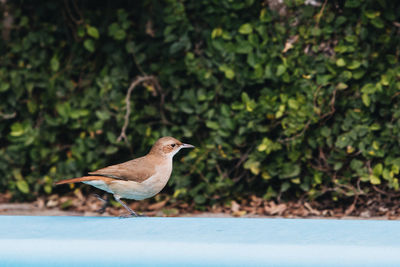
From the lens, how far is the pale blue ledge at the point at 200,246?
Result: 8.04ft

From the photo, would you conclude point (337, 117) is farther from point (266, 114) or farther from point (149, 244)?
point (149, 244)

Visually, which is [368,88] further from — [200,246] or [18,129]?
[18,129]

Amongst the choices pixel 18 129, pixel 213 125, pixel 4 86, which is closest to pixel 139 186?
pixel 213 125

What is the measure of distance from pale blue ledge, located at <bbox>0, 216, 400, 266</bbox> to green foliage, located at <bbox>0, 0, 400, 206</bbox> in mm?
2440

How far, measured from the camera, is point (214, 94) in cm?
553

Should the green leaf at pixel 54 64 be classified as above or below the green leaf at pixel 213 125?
above

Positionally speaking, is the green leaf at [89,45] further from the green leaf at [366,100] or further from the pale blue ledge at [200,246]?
the pale blue ledge at [200,246]

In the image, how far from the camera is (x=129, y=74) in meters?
6.06

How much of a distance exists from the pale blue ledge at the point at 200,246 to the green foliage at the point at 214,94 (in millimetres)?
2440

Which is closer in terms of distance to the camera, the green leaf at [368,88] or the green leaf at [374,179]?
the green leaf at [368,88]

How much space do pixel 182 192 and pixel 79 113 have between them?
1.30 meters

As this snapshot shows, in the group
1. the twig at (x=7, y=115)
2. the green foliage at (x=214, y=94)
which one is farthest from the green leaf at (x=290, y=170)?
the twig at (x=7, y=115)

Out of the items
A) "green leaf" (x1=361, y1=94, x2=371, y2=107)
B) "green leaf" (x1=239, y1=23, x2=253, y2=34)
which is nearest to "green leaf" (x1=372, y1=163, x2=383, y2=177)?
"green leaf" (x1=361, y1=94, x2=371, y2=107)

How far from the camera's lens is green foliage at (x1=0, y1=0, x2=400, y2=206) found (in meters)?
5.25
